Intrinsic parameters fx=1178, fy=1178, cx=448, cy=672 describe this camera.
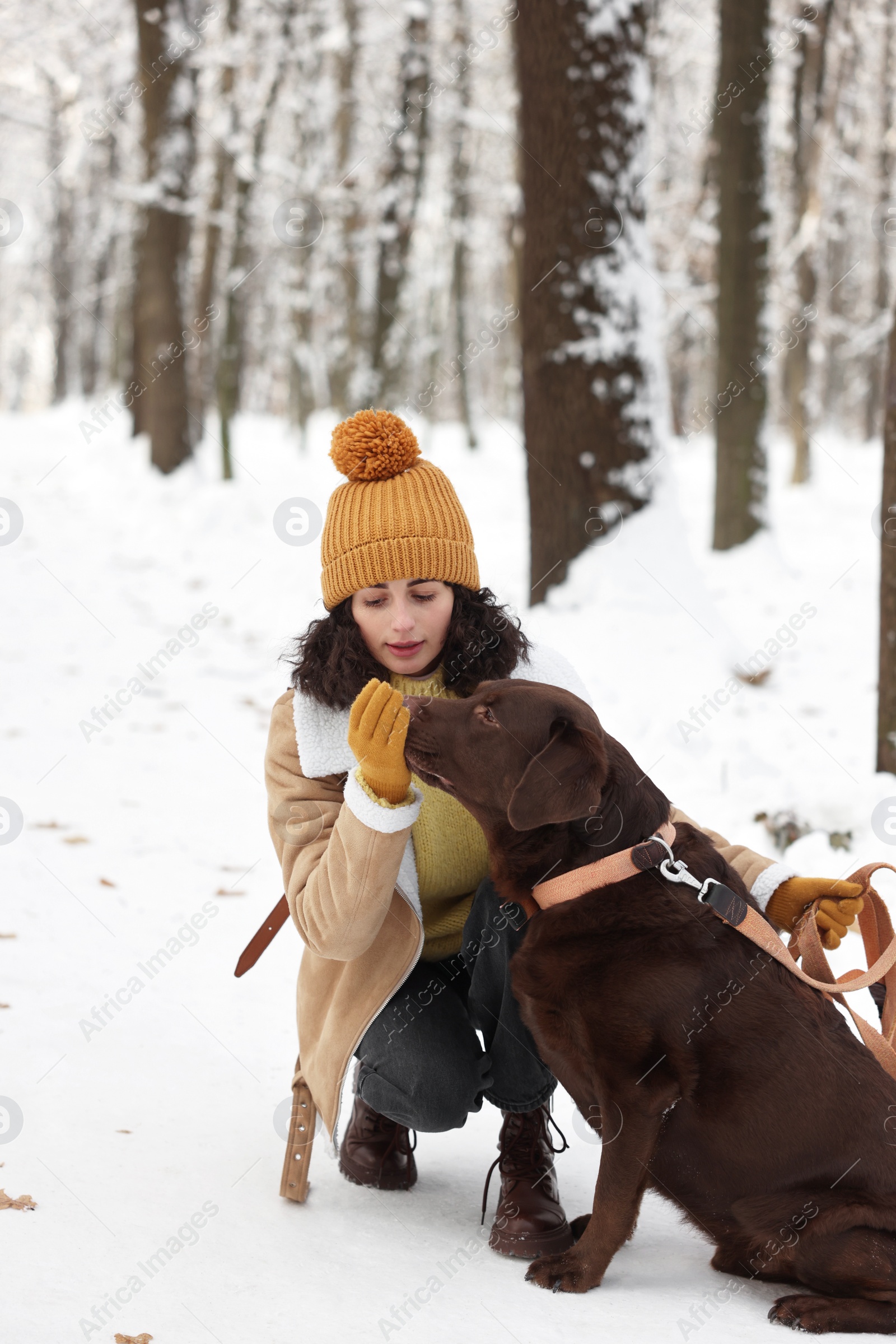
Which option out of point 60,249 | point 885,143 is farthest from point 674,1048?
point 60,249

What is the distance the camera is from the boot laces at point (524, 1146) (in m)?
2.70

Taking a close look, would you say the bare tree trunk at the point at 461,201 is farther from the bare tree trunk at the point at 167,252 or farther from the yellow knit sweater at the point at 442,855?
the yellow knit sweater at the point at 442,855

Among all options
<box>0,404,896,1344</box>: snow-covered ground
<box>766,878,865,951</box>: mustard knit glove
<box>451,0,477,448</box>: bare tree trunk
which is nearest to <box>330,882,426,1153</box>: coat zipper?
<box>0,404,896,1344</box>: snow-covered ground

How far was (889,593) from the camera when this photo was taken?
15.1 feet

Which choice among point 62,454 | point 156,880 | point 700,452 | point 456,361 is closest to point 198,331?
point 62,454

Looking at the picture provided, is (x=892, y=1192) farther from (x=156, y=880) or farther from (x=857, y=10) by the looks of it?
(x=857, y=10)

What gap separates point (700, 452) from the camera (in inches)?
845

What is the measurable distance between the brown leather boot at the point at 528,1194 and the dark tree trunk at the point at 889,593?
2.50 meters

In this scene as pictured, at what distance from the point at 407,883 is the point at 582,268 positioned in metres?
4.61

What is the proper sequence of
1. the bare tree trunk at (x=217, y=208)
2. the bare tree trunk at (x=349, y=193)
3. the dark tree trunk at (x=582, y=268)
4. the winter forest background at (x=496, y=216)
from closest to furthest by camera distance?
the dark tree trunk at (x=582, y=268)
the winter forest background at (x=496, y=216)
the bare tree trunk at (x=217, y=208)
the bare tree trunk at (x=349, y=193)

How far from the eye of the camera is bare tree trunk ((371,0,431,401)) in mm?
14609

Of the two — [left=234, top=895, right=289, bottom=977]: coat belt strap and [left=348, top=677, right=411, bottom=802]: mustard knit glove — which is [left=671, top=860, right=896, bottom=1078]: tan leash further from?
[left=234, top=895, right=289, bottom=977]: coat belt strap

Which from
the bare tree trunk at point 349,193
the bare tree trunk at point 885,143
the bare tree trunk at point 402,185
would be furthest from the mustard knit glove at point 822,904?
the bare tree trunk at point 349,193

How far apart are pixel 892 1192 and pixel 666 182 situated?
77.4ft
